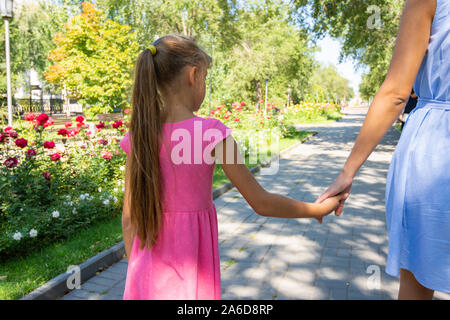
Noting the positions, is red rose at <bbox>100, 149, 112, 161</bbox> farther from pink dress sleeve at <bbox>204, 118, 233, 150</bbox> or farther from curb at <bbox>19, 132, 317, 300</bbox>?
pink dress sleeve at <bbox>204, 118, 233, 150</bbox>

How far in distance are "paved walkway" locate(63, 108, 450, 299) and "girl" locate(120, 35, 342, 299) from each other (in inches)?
67.6

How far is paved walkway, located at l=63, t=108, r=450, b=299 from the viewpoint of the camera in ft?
10.6

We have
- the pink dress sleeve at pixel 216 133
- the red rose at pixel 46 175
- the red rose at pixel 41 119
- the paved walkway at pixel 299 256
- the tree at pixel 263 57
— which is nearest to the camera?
the pink dress sleeve at pixel 216 133

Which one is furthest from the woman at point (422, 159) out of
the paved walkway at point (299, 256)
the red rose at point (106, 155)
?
the red rose at point (106, 155)

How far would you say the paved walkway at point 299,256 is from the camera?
3.24m

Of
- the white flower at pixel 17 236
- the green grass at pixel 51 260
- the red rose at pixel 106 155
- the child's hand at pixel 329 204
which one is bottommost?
the green grass at pixel 51 260

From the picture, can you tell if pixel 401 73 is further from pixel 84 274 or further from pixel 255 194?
pixel 84 274

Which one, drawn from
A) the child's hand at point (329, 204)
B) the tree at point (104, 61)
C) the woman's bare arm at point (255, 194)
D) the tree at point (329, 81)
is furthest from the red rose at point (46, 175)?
the tree at point (329, 81)

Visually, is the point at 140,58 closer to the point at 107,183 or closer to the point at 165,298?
the point at 165,298

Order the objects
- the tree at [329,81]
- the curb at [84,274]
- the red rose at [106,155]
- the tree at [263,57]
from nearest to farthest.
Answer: the curb at [84,274], the red rose at [106,155], the tree at [263,57], the tree at [329,81]

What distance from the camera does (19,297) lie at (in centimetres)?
284

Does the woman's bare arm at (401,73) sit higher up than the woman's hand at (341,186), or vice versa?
the woman's bare arm at (401,73)

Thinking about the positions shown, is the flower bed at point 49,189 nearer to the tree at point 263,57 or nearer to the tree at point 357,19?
the tree at point 357,19

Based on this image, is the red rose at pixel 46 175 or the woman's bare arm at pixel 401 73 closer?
the woman's bare arm at pixel 401 73
